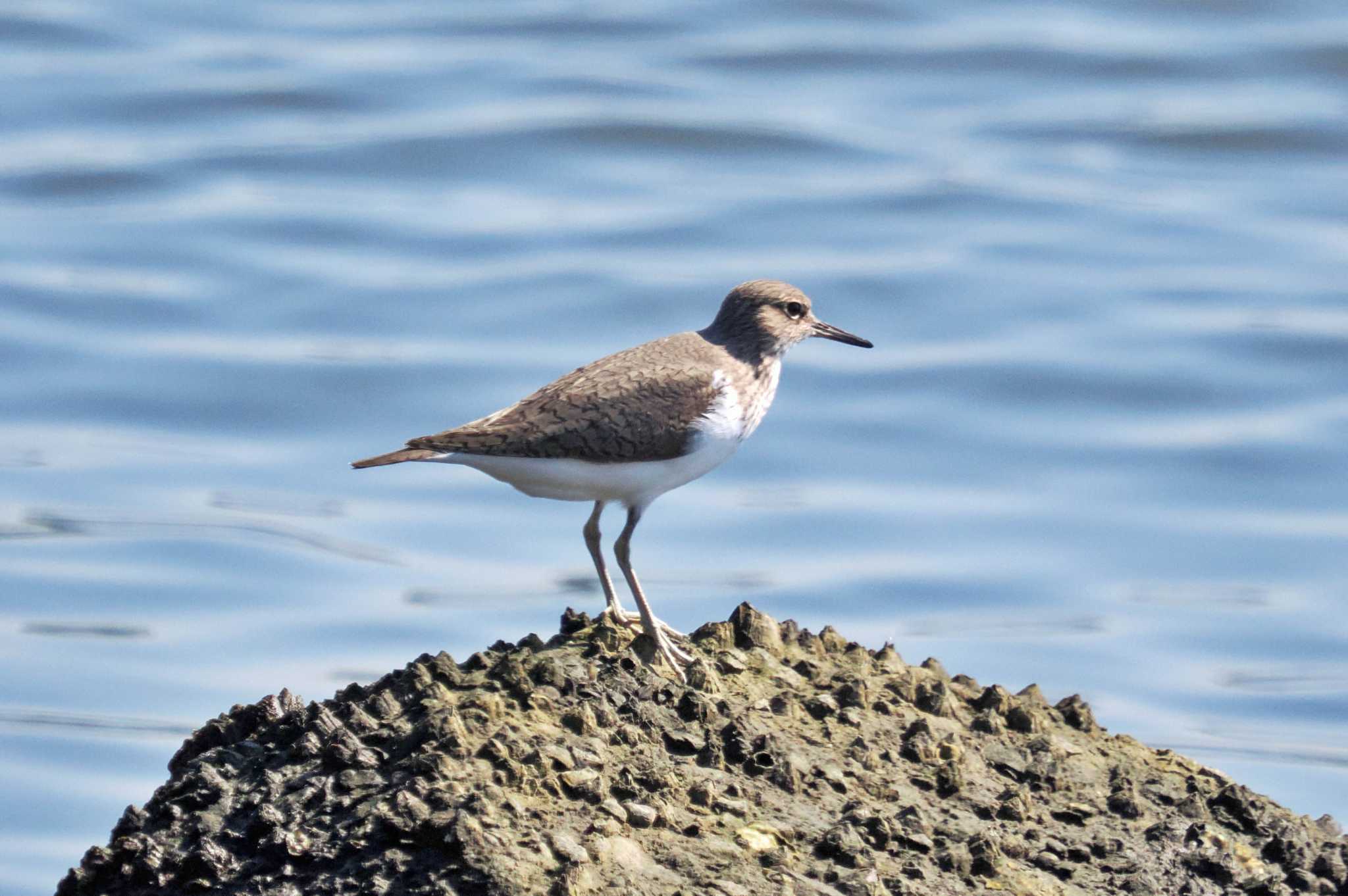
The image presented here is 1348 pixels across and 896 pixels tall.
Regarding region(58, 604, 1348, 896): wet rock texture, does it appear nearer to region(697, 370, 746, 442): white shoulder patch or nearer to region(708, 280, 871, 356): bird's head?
region(697, 370, 746, 442): white shoulder patch

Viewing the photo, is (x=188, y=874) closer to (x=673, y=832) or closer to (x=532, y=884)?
(x=532, y=884)

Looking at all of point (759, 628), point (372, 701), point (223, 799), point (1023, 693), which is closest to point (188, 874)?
point (223, 799)

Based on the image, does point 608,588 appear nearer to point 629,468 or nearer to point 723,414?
point 629,468

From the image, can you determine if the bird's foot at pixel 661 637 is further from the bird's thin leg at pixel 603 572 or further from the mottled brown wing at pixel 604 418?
the mottled brown wing at pixel 604 418

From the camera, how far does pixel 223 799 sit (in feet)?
17.0

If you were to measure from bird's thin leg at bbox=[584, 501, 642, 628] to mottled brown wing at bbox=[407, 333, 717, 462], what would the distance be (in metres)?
0.38

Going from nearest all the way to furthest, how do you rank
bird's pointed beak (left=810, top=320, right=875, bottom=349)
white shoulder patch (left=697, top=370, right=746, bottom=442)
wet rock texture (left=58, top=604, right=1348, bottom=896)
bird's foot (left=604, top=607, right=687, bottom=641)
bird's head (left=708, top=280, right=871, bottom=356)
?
wet rock texture (left=58, top=604, right=1348, bottom=896), bird's foot (left=604, top=607, right=687, bottom=641), white shoulder patch (left=697, top=370, right=746, bottom=442), bird's head (left=708, top=280, right=871, bottom=356), bird's pointed beak (left=810, top=320, right=875, bottom=349)

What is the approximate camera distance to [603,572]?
701cm

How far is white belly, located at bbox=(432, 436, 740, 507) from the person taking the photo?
6.88 meters

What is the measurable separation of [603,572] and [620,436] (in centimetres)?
52

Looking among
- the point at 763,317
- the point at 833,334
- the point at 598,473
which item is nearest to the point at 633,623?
the point at 598,473

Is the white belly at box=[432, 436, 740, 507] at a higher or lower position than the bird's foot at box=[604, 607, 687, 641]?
higher

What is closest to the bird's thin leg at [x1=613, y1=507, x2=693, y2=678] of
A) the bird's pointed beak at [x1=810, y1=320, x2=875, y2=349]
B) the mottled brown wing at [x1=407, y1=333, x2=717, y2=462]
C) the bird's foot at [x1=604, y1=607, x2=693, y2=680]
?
the bird's foot at [x1=604, y1=607, x2=693, y2=680]

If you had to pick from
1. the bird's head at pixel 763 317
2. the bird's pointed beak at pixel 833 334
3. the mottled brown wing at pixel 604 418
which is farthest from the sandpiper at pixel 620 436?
the bird's pointed beak at pixel 833 334
